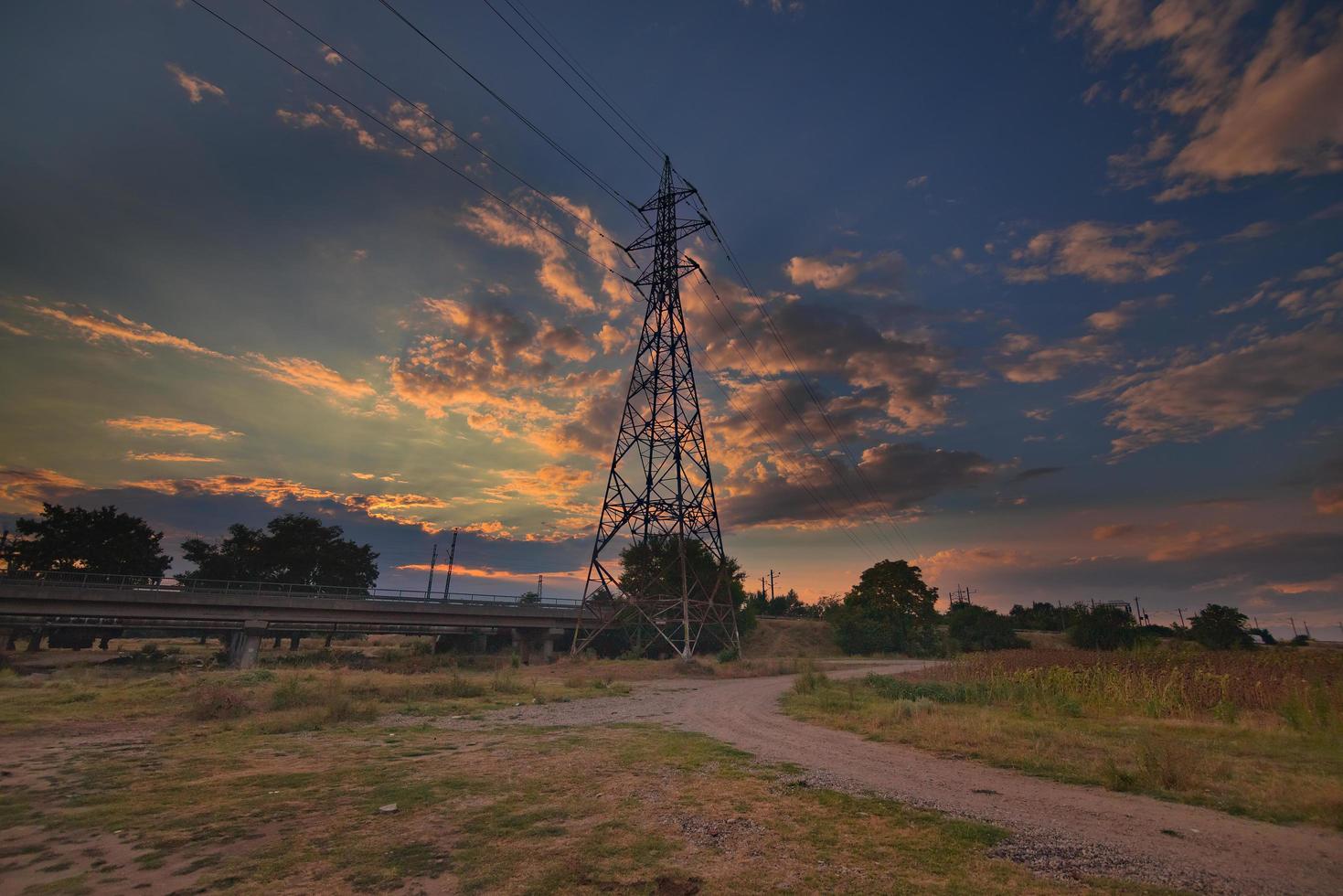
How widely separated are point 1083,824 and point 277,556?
91339 millimetres

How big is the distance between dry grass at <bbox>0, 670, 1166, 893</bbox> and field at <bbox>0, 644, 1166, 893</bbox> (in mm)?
37

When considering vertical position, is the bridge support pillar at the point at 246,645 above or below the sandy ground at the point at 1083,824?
below

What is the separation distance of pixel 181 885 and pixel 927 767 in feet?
40.0

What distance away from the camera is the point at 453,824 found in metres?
7.90

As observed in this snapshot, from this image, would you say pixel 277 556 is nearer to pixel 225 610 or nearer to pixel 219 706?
pixel 225 610

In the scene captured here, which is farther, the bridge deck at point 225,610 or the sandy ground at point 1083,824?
the bridge deck at point 225,610

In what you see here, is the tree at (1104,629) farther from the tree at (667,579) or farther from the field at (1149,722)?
the tree at (667,579)

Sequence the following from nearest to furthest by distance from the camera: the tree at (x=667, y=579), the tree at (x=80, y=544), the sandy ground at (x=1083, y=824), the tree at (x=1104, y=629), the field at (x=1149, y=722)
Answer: the sandy ground at (x=1083, y=824)
the field at (x=1149, y=722)
the tree at (x=1104, y=629)
the tree at (x=667, y=579)
the tree at (x=80, y=544)

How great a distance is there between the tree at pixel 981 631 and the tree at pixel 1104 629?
52.6ft

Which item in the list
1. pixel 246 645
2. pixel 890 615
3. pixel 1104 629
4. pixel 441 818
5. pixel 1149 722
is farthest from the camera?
pixel 890 615

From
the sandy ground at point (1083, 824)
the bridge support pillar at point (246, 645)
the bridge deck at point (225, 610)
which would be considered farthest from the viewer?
the bridge support pillar at point (246, 645)

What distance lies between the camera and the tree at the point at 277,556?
7588cm

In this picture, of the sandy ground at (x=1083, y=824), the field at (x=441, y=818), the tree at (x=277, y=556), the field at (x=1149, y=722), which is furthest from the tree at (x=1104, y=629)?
the tree at (x=277, y=556)

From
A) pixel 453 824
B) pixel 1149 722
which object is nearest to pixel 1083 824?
pixel 453 824
